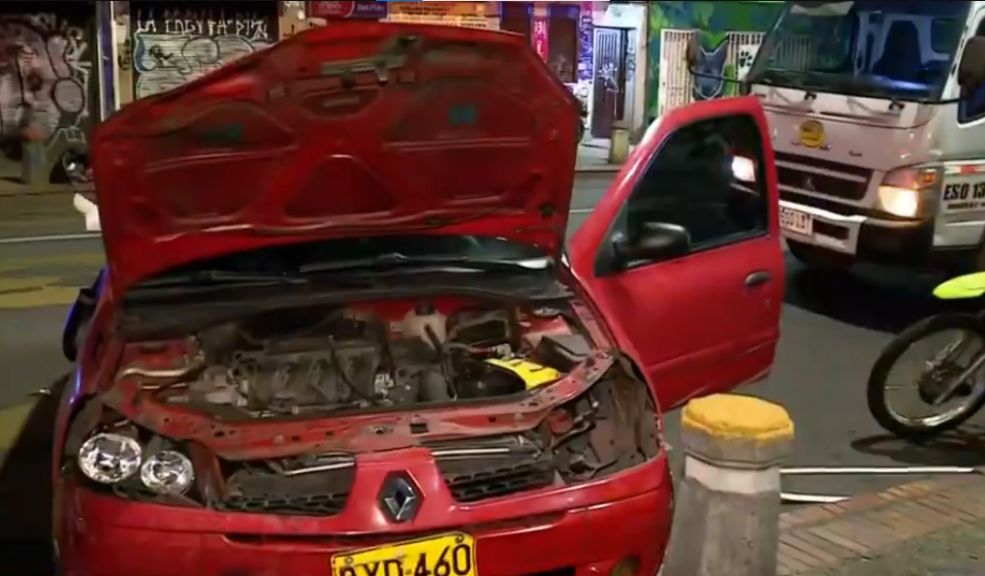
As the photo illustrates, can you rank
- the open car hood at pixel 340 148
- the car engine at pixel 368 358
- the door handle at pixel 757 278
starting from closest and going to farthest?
the open car hood at pixel 340 148 < the car engine at pixel 368 358 < the door handle at pixel 757 278

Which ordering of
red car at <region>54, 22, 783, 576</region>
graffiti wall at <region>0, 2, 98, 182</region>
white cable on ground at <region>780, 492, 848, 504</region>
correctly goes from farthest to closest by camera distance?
graffiti wall at <region>0, 2, 98, 182</region>, white cable on ground at <region>780, 492, 848, 504</region>, red car at <region>54, 22, 783, 576</region>

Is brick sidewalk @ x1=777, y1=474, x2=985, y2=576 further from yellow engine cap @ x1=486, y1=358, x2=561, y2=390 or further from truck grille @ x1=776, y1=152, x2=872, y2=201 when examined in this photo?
truck grille @ x1=776, y1=152, x2=872, y2=201

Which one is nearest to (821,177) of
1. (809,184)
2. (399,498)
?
(809,184)

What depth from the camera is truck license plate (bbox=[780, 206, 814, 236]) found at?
9328 mm

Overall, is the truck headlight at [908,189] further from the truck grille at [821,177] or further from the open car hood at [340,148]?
the open car hood at [340,148]

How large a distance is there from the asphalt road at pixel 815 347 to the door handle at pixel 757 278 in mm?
1093

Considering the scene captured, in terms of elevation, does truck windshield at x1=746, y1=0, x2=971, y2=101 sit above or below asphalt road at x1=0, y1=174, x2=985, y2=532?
above

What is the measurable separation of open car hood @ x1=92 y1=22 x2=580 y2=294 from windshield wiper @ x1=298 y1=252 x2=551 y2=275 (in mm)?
108

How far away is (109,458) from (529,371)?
1.39m

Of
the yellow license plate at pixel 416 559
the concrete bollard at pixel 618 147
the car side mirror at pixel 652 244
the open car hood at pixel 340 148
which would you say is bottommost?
the concrete bollard at pixel 618 147

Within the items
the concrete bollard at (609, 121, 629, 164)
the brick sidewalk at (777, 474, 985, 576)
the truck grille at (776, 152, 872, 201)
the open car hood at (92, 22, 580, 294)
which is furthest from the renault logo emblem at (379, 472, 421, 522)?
the concrete bollard at (609, 121, 629, 164)

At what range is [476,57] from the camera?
389cm

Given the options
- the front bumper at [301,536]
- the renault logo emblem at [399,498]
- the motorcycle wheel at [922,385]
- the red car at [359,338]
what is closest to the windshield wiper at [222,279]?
the red car at [359,338]

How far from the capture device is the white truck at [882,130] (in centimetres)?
860
